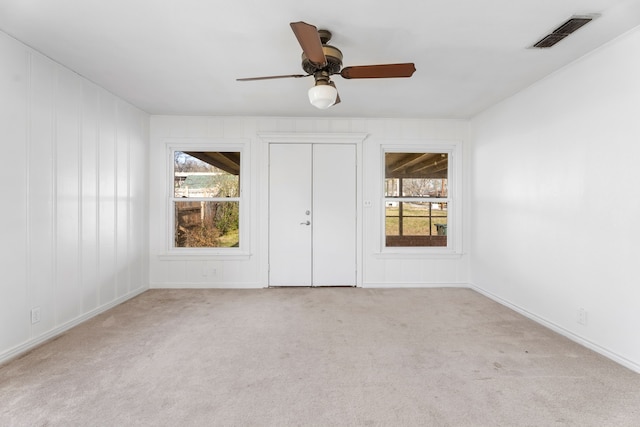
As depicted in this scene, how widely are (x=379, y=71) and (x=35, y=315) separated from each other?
131 inches

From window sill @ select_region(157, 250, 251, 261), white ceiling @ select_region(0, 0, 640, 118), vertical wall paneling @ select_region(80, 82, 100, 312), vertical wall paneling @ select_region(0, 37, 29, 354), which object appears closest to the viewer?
white ceiling @ select_region(0, 0, 640, 118)

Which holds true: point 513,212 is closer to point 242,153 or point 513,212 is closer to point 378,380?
point 378,380

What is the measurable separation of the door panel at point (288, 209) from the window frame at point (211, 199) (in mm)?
371

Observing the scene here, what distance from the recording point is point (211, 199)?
4293 millimetres

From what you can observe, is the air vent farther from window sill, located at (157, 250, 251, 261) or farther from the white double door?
Result: window sill, located at (157, 250, 251, 261)

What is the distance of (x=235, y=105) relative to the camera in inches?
148

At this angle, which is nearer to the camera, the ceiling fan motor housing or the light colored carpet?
the light colored carpet

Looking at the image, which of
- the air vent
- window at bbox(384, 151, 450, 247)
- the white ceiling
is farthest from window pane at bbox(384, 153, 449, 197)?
the air vent

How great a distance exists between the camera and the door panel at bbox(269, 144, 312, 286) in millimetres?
4266

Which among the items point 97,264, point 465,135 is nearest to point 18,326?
point 97,264

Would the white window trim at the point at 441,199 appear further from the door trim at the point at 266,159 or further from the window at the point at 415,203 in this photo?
the door trim at the point at 266,159

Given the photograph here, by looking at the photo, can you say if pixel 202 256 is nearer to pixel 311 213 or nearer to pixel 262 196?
pixel 262 196

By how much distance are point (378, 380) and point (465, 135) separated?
3686 mm

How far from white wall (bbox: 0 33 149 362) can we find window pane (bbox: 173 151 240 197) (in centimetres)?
60
